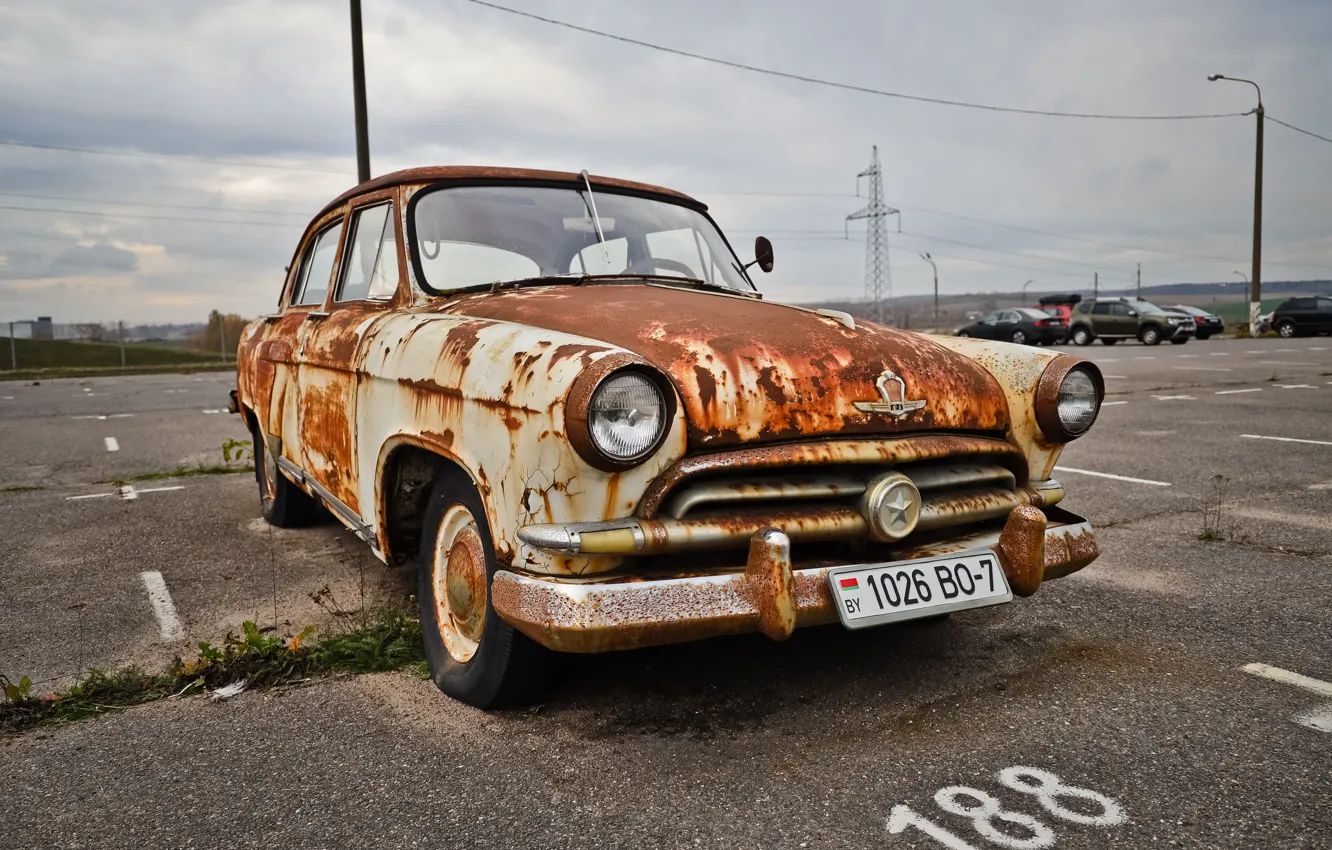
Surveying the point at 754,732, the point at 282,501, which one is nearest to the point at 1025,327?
the point at 282,501

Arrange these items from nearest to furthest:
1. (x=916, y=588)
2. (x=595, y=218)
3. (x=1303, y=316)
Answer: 1. (x=916, y=588)
2. (x=595, y=218)
3. (x=1303, y=316)

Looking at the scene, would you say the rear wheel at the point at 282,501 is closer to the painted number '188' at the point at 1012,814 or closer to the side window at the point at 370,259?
the side window at the point at 370,259

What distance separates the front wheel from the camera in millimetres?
2531

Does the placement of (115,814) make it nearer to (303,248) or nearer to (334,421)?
(334,421)

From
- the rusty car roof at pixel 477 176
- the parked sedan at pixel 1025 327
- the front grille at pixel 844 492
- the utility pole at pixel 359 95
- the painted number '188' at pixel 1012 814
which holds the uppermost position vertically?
the utility pole at pixel 359 95

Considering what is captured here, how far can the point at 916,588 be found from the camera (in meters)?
2.48

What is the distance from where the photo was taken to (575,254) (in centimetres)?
355

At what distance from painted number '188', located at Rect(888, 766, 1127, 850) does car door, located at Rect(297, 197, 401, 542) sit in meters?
1.96

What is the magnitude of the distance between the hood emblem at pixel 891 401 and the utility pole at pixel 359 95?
1150 cm

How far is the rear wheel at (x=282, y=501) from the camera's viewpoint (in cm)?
497

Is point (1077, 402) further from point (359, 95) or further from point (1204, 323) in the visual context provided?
point (1204, 323)

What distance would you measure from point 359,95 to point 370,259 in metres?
10.2

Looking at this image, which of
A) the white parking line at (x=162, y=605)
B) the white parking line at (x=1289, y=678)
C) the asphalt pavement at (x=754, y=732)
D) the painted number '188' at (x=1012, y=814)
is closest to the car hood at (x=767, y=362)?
the asphalt pavement at (x=754, y=732)

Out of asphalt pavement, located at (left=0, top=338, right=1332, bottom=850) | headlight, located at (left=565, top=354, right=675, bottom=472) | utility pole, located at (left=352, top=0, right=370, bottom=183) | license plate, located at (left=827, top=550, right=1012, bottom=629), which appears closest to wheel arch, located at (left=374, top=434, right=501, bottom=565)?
asphalt pavement, located at (left=0, top=338, right=1332, bottom=850)
